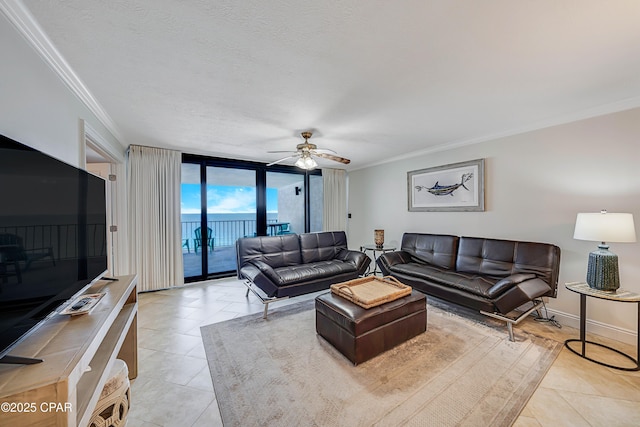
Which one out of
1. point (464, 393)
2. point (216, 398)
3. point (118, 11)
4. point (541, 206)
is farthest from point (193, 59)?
point (541, 206)

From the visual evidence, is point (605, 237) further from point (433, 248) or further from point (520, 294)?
point (433, 248)

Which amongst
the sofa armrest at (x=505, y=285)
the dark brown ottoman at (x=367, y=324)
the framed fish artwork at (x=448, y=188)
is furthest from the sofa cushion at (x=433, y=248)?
the dark brown ottoman at (x=367, y=324)

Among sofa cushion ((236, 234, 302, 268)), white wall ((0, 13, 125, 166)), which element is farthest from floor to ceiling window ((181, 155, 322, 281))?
white wall ((0, 13, 125, 166))

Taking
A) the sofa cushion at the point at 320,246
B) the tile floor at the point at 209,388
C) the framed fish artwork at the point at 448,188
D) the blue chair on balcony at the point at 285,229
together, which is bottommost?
the tile floor at the point at 209,388

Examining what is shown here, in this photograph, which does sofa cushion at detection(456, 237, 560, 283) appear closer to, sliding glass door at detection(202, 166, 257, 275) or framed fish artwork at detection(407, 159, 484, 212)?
framed fish artwork at detection(407, 159, 484, 212)

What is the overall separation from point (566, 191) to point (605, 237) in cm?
90

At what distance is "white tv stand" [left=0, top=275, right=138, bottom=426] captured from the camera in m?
0.73

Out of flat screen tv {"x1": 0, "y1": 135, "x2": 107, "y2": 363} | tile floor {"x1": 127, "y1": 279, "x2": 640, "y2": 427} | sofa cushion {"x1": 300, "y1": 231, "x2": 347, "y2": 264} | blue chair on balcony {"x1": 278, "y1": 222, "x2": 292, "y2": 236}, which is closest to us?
flat screen tv {"x1": 0, "y1": 135, "x2": 107, "y2": 363}

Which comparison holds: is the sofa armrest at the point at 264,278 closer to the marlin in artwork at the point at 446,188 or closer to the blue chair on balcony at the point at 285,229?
the blue chair on balcony at the point at 285,229

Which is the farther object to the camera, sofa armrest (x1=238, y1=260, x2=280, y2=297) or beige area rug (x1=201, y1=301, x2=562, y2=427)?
sofa armrest (x1=238, y1=260, x2=280, y2=297)

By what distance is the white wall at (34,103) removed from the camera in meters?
1.22

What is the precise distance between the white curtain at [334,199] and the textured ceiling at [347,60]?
9.17ft

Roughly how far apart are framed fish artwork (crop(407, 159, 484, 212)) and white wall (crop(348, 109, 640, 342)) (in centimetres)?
10

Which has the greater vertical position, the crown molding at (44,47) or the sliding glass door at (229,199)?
the crown molding at (44,47)
